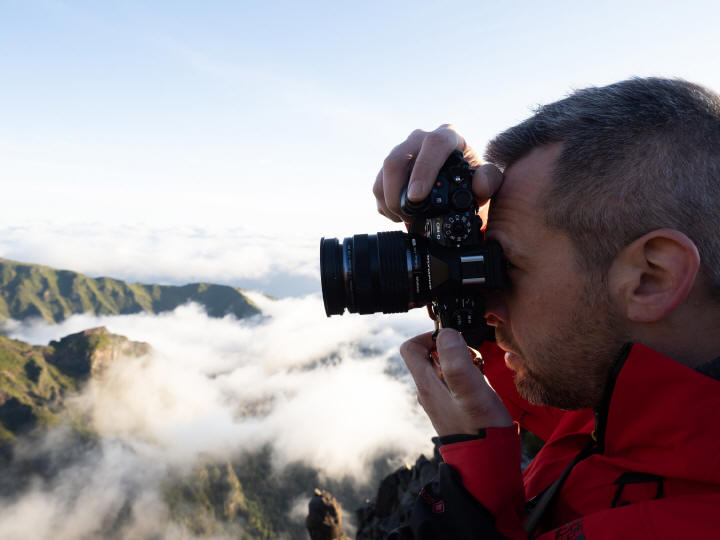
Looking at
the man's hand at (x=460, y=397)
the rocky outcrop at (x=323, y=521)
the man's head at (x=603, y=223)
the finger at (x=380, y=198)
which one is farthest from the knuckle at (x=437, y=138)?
the rocky outcrop at (x=323, y=521)

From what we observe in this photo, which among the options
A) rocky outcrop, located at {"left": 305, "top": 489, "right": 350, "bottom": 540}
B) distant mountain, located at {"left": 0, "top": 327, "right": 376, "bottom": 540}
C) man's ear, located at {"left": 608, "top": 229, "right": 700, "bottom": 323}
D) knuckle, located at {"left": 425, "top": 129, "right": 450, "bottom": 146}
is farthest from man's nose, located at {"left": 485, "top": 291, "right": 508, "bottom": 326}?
distant mountain, located at {"left": 0, "top": 327, "right": 376, "bottom": 540}

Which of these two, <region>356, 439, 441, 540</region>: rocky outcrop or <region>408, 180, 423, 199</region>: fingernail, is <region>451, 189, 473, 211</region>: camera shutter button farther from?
<region>356, 439, 441, 540</region>: rocky outcrop

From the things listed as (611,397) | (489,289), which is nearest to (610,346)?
Answer: (611,397)

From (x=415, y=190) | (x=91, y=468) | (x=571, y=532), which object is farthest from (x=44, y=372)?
(x=571, y=532)

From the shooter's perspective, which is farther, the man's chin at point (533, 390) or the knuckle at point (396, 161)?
the knuckle at point (396, 161)

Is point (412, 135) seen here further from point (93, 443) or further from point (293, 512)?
point (93, 443)

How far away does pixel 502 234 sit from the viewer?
247 cm

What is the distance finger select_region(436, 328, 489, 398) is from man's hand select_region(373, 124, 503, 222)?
909mm

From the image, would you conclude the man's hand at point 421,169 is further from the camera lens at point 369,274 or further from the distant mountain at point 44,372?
the distant mountain at point 44,372

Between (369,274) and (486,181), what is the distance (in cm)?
93

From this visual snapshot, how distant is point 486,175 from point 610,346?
1.15 metres

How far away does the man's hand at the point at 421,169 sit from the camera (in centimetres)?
253

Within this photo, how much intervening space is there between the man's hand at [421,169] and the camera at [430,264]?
0.07 metres

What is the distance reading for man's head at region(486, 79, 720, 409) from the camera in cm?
187
